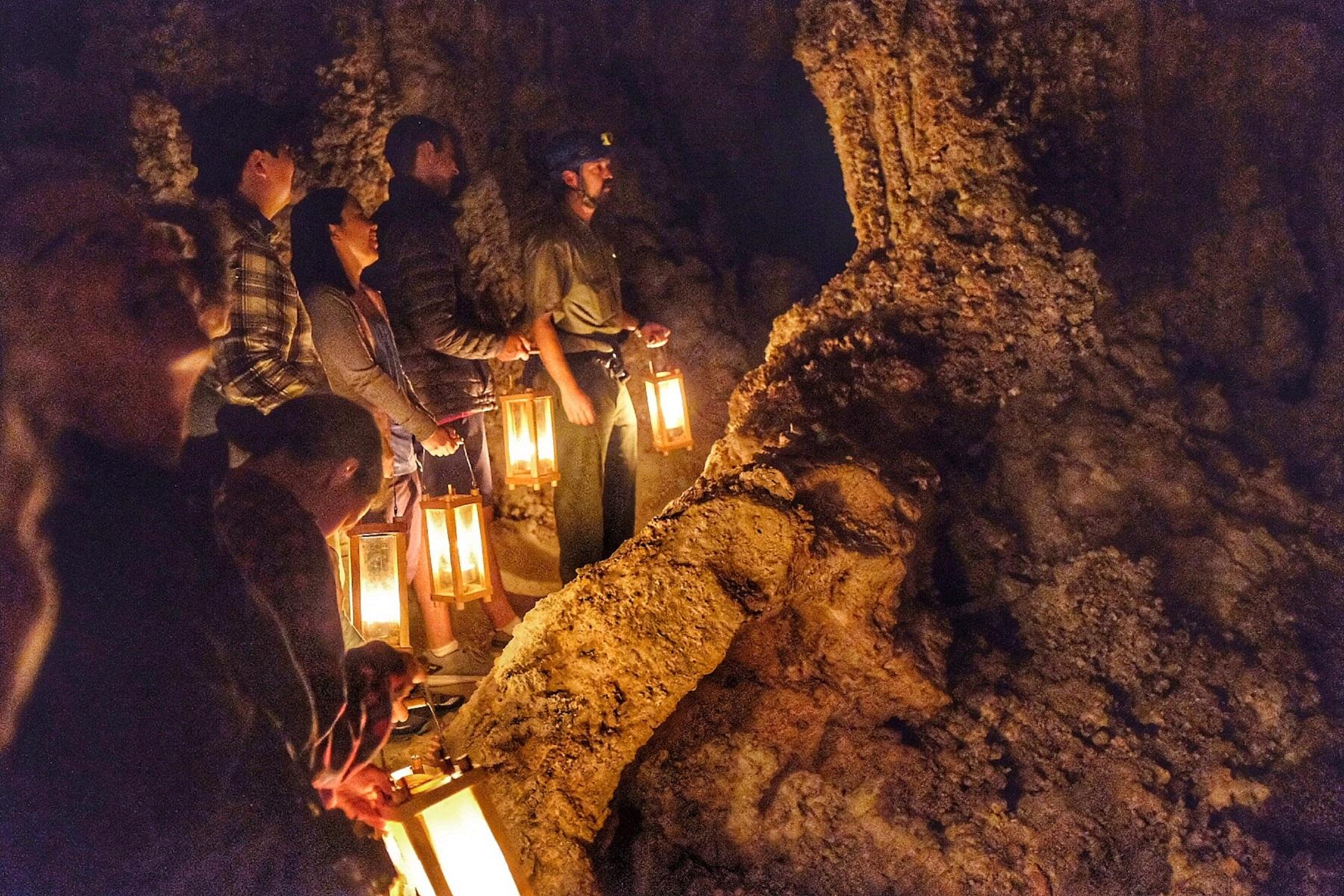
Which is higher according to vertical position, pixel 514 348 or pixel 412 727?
pixel 514 348

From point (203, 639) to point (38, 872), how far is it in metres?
0.72

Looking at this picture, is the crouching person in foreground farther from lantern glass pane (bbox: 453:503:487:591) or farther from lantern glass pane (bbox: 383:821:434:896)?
lantern glass pane (bbox: 453:503:487:591)

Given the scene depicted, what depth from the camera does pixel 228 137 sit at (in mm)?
2734

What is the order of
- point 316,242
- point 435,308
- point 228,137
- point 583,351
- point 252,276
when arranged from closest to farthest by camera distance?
point 252,276
point 228,137
point 316,242
point 435,308
point 583,351

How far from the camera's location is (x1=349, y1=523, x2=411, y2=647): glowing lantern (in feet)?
9.50

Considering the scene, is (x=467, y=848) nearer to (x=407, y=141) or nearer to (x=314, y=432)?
(x=314, y=432)

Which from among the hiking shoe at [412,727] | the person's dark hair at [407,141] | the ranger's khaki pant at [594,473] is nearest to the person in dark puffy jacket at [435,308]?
the person's dark hair at [407,141]

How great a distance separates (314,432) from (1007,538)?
2.69 metres

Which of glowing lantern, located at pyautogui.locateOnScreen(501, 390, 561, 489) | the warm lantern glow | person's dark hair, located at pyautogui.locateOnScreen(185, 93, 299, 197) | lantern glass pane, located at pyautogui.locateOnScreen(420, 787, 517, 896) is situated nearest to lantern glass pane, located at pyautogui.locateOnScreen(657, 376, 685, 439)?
the warm lantern glow

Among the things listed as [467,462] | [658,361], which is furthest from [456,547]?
[658,361]

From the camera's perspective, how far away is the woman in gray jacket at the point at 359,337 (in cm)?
282

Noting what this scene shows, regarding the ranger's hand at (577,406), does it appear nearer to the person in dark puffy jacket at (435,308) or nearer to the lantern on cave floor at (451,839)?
the person in dark puffy jacket at (435,308)

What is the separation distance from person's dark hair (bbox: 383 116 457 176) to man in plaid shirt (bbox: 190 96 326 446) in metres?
0.44

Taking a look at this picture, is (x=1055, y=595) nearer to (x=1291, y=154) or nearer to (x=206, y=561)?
(x=1291, y=154)
